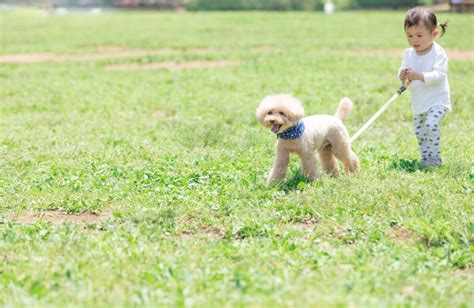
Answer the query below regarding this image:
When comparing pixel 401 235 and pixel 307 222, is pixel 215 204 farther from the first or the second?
pixel 401 235

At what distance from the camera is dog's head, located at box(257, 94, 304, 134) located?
18.2ft

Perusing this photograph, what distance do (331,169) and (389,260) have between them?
2.20 meters

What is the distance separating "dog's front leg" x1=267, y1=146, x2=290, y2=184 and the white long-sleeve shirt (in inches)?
A: 58.9

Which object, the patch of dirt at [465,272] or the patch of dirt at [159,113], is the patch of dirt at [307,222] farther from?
the patch of dirt at [159,113]

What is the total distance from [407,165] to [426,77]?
926 millimetres


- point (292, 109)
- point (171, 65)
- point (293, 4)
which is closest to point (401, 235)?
point (292, 109)

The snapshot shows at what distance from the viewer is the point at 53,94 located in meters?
11.7

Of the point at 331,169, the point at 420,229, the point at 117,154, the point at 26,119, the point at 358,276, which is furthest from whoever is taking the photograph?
the point at 26,119

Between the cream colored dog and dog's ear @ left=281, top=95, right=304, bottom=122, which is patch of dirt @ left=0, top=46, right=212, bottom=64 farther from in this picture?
dog's ear @ left=281, top=95, right=304, bottom=122

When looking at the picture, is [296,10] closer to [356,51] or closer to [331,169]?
[356,51]

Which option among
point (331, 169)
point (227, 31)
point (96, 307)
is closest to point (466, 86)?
point (331, 169)

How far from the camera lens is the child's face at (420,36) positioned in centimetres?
619

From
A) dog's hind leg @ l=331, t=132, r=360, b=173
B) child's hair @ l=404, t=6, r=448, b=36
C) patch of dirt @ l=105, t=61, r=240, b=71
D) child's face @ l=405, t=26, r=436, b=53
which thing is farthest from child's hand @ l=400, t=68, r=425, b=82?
patch of dirt @ l=105, t=61, r=240, b=71

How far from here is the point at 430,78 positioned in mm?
6250
